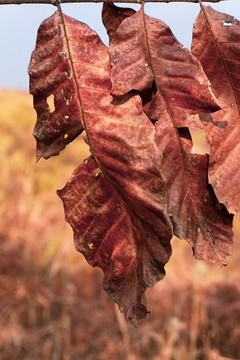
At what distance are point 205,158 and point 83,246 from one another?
131 millimetres

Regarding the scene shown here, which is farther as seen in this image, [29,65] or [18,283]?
[18,283]

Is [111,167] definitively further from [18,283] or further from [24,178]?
[24,178]

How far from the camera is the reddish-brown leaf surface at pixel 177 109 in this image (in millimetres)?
359

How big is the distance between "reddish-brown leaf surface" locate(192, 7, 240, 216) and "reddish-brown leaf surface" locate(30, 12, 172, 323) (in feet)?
0.20

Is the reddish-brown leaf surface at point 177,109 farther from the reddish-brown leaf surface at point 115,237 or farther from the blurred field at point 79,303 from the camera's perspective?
the blurred field at point 79,303

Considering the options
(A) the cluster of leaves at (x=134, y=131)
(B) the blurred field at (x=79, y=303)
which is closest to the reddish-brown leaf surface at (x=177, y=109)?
(A) the cluster of leaves at (x=134, y=131)

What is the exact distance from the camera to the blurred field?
272 centimetres

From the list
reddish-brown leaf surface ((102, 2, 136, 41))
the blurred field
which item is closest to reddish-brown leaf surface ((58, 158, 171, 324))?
reddish-brown leaf surface ((102, 2, 136, 41))

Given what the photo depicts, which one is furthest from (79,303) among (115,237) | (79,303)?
(115,237)

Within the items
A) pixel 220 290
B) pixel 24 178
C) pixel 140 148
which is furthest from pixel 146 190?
pixel 24 178

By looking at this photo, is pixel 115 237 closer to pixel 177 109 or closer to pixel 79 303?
pixel 177 109

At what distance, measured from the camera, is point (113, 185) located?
0.35m

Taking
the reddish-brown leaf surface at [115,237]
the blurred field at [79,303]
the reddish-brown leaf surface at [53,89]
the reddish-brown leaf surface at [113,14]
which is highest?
the reddish-brown leaf surface at [113,14]

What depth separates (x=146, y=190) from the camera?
34cm
